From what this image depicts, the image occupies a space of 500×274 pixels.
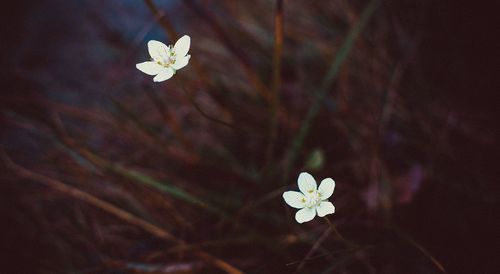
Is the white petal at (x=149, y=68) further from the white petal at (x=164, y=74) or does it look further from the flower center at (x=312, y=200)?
the flower center at (x=312, y=200)

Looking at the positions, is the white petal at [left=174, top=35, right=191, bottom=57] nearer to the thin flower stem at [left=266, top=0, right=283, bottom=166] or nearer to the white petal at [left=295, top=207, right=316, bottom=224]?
the thin flower stem at [left=266, top=0, right=283, bottom=166]

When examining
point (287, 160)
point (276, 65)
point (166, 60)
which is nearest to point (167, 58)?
point (166, 60)

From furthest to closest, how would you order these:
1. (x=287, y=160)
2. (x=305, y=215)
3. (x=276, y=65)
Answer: (x=287, y=160), (x=276, y=65), (x=305, y=215)

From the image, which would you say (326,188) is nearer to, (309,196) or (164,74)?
(309,196)

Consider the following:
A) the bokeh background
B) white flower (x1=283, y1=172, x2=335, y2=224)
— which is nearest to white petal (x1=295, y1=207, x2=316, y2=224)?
white flower (x1=283, y1=172, x2=335, y2=224)

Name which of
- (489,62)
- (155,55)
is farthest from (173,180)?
(489,62)

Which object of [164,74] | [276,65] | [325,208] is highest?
[276,65]
